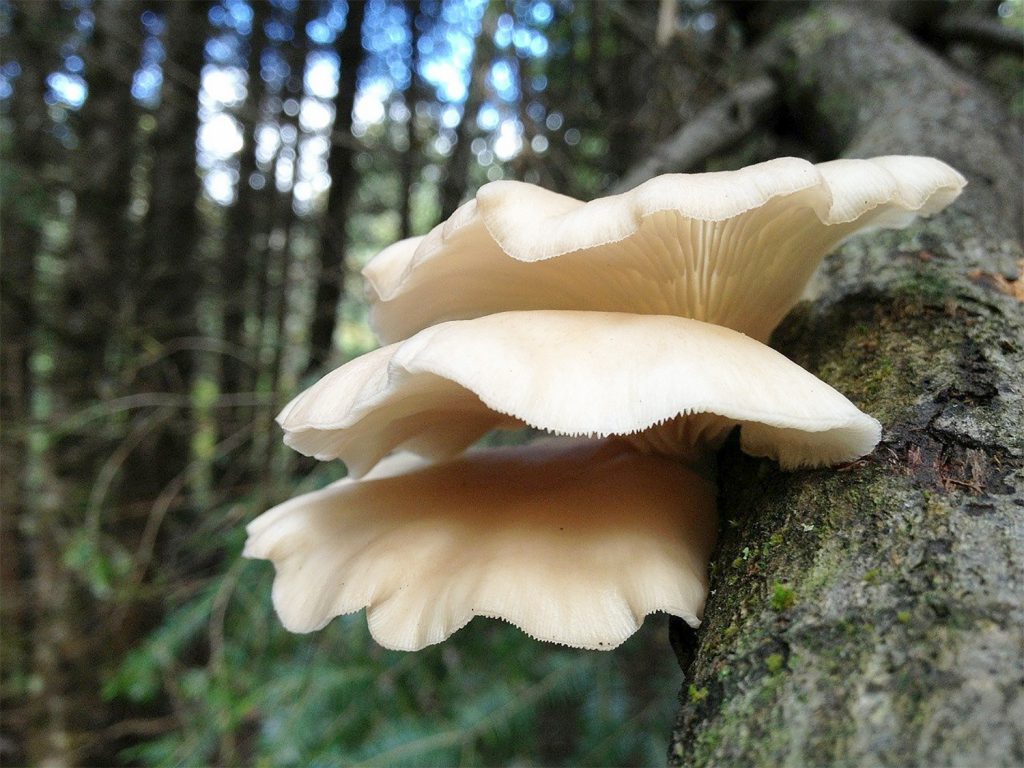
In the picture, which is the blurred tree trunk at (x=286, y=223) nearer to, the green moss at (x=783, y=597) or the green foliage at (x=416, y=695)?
the green foliage at (x=416, y=695)

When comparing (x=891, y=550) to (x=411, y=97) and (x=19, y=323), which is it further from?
(x=411, y=97)

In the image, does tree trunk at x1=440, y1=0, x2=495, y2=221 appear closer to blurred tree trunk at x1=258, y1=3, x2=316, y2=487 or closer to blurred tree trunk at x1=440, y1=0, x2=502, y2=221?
blurred tree trunk at x1=440, y1=0, x2=502, y2=221

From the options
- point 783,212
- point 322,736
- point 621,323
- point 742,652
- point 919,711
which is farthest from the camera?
point 322,736

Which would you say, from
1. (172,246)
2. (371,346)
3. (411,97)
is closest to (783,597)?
(371,346)

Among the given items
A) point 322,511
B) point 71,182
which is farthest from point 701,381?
point 71,182

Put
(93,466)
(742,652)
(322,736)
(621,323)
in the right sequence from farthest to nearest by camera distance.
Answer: (93,466) → (322,736) → (621,323) → (742,652)

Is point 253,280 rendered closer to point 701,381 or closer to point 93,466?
point 93,466

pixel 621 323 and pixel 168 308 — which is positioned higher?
pixel 621 323
